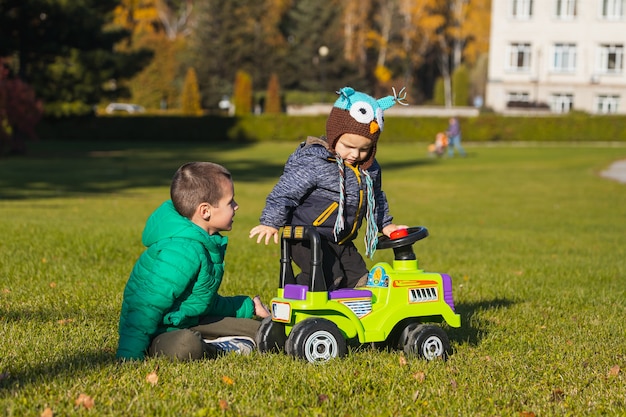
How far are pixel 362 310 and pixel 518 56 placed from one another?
77061 mm

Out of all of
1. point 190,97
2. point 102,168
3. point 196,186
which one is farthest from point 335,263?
point 190,97

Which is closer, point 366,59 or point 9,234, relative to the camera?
point 9,234

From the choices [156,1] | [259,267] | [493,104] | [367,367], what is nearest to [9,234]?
[259,267]

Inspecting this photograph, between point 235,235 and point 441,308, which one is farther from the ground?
point 441,308

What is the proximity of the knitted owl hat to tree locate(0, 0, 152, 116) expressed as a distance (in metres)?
38.9

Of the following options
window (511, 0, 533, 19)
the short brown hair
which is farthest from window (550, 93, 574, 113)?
the short brown hair

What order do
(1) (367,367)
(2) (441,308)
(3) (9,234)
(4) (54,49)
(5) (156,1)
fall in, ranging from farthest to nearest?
(5) (156,1) → (4) (54,49) → (3) (9,234) → (2) (441,308) → (1) (367,367)

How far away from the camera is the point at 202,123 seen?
61.5m

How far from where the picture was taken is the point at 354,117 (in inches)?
233

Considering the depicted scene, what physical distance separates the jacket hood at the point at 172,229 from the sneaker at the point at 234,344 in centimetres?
59

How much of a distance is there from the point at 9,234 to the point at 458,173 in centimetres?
2606

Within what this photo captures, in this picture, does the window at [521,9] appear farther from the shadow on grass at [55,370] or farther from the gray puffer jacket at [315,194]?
the shadow on grass at [55,370]

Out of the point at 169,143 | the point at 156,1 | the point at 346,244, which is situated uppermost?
the point at 156,1

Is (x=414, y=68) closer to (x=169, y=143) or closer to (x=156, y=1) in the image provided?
(x=156, y=1)
